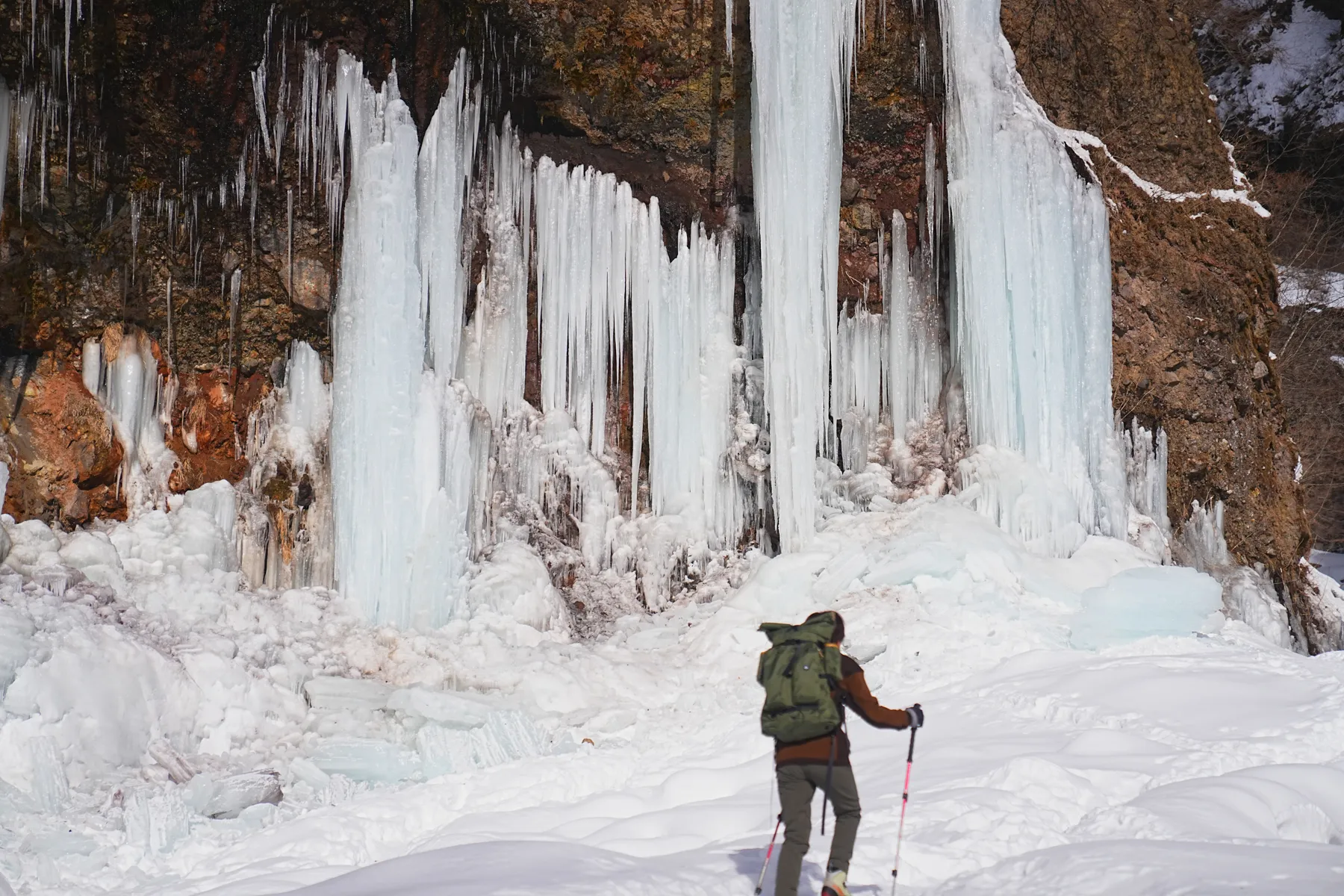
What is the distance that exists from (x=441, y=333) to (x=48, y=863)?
6.49 meters

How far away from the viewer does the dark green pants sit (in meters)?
4.28

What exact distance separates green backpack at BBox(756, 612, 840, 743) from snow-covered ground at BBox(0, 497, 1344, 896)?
87cm

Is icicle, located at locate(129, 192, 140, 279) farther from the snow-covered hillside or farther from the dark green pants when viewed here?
the snow-covered hillside

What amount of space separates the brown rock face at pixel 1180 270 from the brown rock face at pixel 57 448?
10.6 m

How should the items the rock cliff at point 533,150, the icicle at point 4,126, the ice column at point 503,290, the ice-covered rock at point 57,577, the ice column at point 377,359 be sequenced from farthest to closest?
the ice column at point 503,290
the rock cliff at point 533,150
the ice column at point 377,359
the icicle at point 4,126
the ice-covered rock at point 57,577

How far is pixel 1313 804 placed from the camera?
554 cm

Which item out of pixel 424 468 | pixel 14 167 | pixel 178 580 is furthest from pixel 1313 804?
pixel 14 167

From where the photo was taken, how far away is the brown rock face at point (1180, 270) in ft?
43.4

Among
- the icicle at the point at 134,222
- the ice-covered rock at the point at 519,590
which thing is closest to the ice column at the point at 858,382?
the ice-covered rock at the point at 519,590

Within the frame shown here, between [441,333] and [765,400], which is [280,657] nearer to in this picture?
[441,333]

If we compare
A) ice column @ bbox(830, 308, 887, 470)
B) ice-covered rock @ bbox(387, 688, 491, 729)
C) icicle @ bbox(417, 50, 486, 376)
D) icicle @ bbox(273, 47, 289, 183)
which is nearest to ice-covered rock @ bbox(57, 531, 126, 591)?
ice-covered rock @ bbox(387, 688, 491, 729)

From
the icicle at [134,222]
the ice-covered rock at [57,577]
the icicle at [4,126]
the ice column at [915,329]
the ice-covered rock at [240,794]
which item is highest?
the icicle at [4,126]

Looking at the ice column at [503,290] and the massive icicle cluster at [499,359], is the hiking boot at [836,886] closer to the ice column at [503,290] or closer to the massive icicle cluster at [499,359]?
the massive icicle cluster at [499,359]

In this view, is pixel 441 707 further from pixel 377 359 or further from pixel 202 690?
pixel 377 359
